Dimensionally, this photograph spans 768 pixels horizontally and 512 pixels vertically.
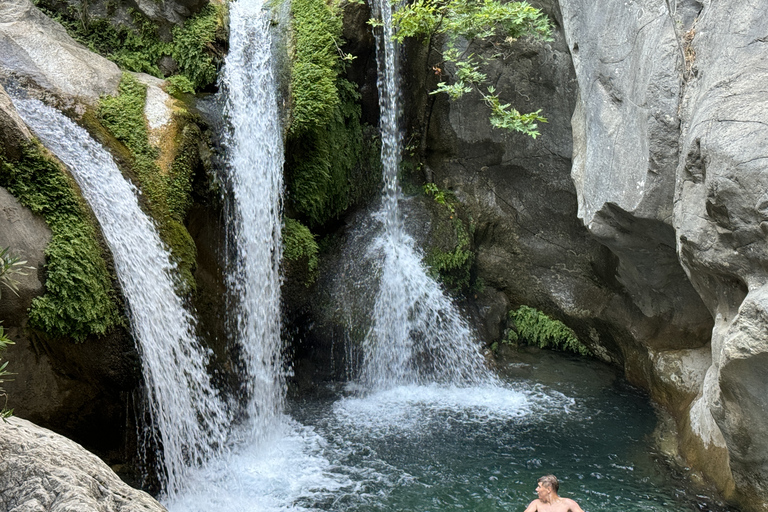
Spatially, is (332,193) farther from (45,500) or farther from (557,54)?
(45,500)

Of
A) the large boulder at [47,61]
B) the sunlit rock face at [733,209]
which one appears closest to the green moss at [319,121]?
the large boulder at [47,61]

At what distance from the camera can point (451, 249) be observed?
9398 mm

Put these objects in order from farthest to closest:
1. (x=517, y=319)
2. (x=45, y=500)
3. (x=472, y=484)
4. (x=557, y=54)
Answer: (x=517, y=319)
(x=557, y=54)
(x=472, y=484)
(x=45, y=500)

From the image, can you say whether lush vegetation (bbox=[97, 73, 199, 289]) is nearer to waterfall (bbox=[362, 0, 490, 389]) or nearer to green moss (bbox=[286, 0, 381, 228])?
green moss (bbox=[286, 0, 381, 228])

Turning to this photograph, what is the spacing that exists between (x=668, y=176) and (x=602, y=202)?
0.81 meters

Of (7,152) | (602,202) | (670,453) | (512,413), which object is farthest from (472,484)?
(7,152)

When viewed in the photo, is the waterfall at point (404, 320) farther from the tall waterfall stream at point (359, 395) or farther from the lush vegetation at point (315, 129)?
the lush vegetation at point (315, 129)

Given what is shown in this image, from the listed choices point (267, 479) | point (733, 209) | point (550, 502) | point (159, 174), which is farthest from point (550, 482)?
point (159, 174)

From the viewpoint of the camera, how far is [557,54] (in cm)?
855

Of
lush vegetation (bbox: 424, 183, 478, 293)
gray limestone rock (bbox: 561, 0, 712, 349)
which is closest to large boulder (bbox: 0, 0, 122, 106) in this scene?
lush vegetation (bbox: 424, 183, 478, 293)

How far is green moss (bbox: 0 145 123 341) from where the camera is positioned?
210 inches

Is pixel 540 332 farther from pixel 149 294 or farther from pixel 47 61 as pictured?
pixel 47 61

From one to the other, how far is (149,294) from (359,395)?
340cm

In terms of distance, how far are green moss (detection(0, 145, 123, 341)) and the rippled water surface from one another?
2.00 metres
